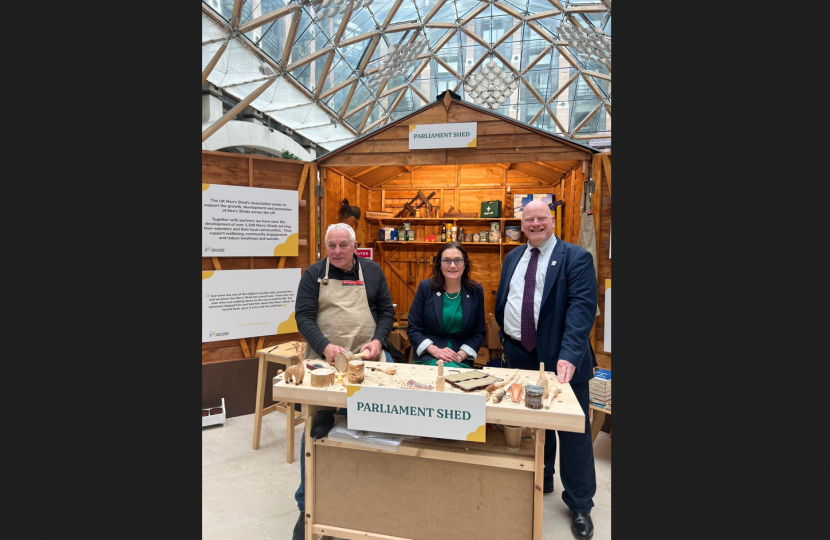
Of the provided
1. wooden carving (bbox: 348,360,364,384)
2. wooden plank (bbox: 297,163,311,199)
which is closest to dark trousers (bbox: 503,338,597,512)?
wooden carving (bbox: 348,360,364,384)

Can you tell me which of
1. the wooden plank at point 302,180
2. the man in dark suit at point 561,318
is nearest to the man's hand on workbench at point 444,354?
the man in dark suit at point 561,318

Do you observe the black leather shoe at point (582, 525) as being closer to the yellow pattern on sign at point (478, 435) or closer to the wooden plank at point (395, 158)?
the yellow pattern on sign at point (478, 435)

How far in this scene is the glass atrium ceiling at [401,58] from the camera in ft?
29.0

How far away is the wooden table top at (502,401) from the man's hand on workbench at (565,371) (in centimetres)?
5

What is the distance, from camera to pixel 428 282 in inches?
130

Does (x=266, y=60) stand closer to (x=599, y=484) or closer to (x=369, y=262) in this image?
(x=369, y=262)

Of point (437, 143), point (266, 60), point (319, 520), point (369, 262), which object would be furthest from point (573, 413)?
point (266, 60)

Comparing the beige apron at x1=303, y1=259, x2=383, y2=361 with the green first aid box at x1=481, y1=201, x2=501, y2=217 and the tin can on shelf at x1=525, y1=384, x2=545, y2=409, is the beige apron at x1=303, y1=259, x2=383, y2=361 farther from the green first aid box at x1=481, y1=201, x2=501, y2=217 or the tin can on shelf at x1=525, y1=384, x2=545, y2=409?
the green first aid box at x1=481, y1=201, x2=501, y2=217

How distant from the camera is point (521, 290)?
2746 millimetres

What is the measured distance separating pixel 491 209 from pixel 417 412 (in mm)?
4564

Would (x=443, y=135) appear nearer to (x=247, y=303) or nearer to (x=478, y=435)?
(x=247, y=303)

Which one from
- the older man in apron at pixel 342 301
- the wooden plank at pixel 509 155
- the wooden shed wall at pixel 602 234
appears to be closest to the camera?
the older man in apron at pixel 342 301

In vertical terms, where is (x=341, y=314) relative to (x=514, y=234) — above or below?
below

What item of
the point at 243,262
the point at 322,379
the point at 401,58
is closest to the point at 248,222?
the point at 243,262
